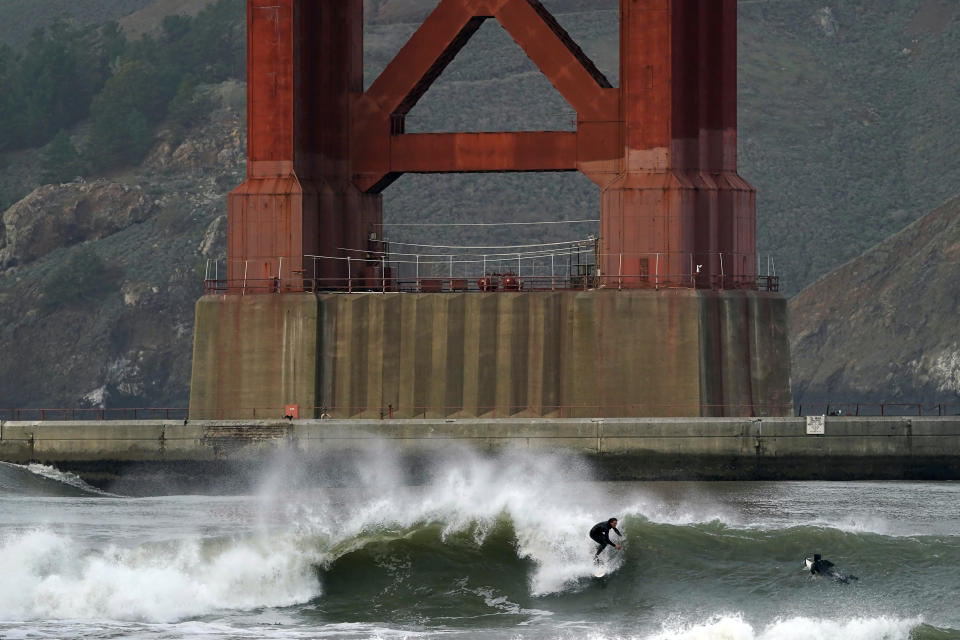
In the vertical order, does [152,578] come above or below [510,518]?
below

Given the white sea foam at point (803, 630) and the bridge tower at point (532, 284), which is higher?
the bridge tower at point (532, 284)

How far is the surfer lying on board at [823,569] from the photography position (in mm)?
42375

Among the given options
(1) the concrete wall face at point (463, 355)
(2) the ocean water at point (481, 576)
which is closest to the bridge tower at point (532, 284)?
(1) the concrete wall face at point (463, 355)

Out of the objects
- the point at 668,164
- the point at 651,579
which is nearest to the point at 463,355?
the point at 668,164

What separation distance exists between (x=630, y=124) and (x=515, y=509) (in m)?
26.4

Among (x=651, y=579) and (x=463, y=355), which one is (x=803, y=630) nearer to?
(x=651, y=579)

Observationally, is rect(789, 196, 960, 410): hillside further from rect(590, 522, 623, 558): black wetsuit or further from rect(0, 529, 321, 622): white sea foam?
rect(0, 529, 321, 622): white sea foam

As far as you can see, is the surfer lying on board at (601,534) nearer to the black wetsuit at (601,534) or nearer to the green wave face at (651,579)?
the black wetsuit at (601,534)

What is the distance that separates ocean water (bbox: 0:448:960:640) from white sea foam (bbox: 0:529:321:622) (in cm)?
4

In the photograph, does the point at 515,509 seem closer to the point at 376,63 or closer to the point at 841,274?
the point at 841,274

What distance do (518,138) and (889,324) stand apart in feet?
196

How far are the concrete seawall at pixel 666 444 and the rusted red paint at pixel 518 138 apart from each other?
5419 mm

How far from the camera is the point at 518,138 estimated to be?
73812 millimetres

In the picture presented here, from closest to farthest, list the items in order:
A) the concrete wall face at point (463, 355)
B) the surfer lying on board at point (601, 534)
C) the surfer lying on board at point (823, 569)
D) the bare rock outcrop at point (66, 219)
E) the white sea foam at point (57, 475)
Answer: the surfer lying on board at point (823, 569)
the surfer lying on board at point (601, 534)
the white sea foam at point (57, 475)
the concrete wall face at point (463, 355)
the bare rock outcrop at point (66, 219)
